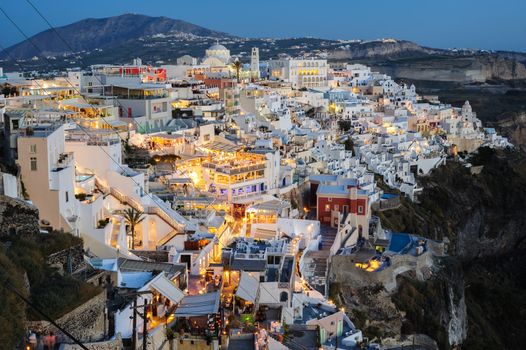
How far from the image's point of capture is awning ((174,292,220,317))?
14.5 m

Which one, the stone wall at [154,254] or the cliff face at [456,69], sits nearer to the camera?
the stone wall at [154,254]

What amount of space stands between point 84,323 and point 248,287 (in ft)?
21.2

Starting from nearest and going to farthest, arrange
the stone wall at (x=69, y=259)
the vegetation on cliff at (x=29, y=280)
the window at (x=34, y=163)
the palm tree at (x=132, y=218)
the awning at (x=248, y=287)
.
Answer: the vegetation on cliff at (x=29, y=280)
the stone wall at (x=69, y=259)
the awning at (x=248, y=287)
the window at (x=34, y=163)
the palm tree at (x=132, y=218)

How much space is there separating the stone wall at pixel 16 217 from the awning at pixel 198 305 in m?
3.56

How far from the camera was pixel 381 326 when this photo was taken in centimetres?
2180

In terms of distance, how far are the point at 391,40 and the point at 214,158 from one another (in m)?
149

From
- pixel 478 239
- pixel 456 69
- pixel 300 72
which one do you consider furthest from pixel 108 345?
pixel 456 69

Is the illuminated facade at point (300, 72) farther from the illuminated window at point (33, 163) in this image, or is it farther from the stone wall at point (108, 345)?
the stone wall at point (108, 345)

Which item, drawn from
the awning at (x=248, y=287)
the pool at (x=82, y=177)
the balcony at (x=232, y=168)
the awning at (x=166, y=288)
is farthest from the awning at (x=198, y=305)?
the balcony at (x=232, y=168)

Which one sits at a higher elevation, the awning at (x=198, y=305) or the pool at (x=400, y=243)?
the awning at (x=198, y=305)

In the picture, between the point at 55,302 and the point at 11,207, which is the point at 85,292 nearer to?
the point at 55,302

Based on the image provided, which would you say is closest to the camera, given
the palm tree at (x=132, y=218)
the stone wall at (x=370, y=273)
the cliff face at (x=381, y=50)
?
the palm tree at (x=132, y=218)

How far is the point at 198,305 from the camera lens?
1505 centimetres

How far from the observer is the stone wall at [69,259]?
44.1 feet
